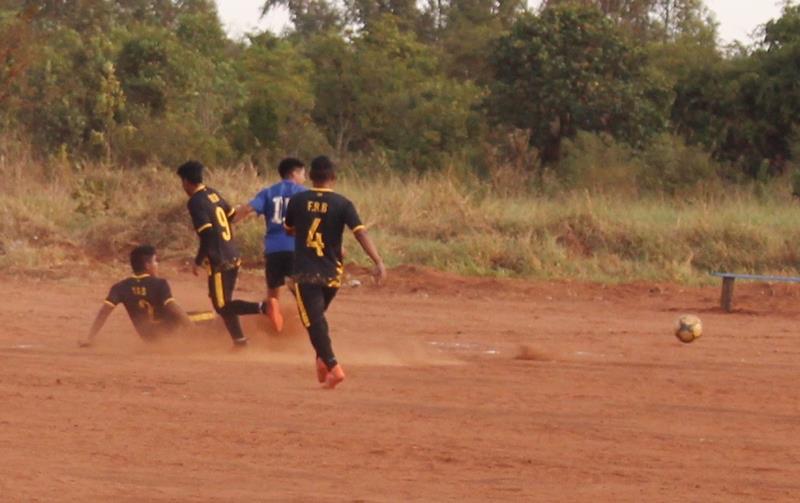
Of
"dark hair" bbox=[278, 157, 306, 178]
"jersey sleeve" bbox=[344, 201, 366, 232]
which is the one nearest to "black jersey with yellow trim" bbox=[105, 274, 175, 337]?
"dark hair" bbox=[278, 157, 306, 178]

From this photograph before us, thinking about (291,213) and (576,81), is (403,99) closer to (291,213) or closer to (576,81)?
(576,81)

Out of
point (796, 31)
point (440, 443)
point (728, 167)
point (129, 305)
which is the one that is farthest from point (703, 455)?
point (796, 31)

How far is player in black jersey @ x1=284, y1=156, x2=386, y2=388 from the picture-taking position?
10.2m

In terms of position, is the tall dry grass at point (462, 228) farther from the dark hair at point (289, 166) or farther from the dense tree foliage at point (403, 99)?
the dark hair at point (289, 166)

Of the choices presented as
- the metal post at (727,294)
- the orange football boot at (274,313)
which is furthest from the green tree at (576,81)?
the orange football boot at (274,313)

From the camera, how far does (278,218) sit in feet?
42.3

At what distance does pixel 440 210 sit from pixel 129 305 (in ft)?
37.5

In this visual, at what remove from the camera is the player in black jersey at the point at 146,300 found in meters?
12.6

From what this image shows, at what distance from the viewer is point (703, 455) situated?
835 cm

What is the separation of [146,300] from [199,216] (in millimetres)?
921

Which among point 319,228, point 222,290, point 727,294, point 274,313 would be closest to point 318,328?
point 319,228

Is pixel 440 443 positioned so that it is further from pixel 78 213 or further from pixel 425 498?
pixel 78 213

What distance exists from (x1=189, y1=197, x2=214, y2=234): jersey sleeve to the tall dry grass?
838cm

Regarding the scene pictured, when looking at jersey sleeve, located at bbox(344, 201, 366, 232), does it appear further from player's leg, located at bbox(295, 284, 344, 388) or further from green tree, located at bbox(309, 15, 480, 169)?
green tree, located at bbox(309, 15, 480, 169)
